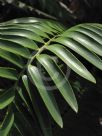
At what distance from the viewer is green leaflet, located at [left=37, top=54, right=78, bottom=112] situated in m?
0.85

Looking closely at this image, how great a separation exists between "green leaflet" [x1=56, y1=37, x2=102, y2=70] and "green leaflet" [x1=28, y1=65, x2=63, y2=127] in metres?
0.12

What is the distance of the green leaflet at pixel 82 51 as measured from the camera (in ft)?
3.10

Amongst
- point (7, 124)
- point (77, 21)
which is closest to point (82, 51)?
point (7, 124)

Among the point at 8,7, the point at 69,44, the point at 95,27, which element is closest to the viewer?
the point at 69,44

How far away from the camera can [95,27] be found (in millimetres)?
1104

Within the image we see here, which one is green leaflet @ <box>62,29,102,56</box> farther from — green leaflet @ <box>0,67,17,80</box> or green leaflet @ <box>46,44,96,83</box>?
green leaflet @ <box>0,67,17,80</box>

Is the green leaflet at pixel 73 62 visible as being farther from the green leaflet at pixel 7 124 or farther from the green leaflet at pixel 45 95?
the green leaflet at pixel 7 124

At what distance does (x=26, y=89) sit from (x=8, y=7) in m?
0.98

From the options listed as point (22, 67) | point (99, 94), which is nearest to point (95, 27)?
point (22, 67)

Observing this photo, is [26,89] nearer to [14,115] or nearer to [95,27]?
[14,115]

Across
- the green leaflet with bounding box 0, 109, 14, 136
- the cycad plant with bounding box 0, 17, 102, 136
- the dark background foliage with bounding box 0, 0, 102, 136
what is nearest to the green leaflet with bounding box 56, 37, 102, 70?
the cycad plant with bounding box 0, 17, 102, 136

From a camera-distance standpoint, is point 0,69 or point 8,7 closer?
point 0,69

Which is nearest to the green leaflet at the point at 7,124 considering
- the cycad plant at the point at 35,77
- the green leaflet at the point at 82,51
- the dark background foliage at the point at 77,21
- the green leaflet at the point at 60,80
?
the cycad plant at the point at 35,77

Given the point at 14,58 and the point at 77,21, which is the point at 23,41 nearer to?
the point at 14,58
